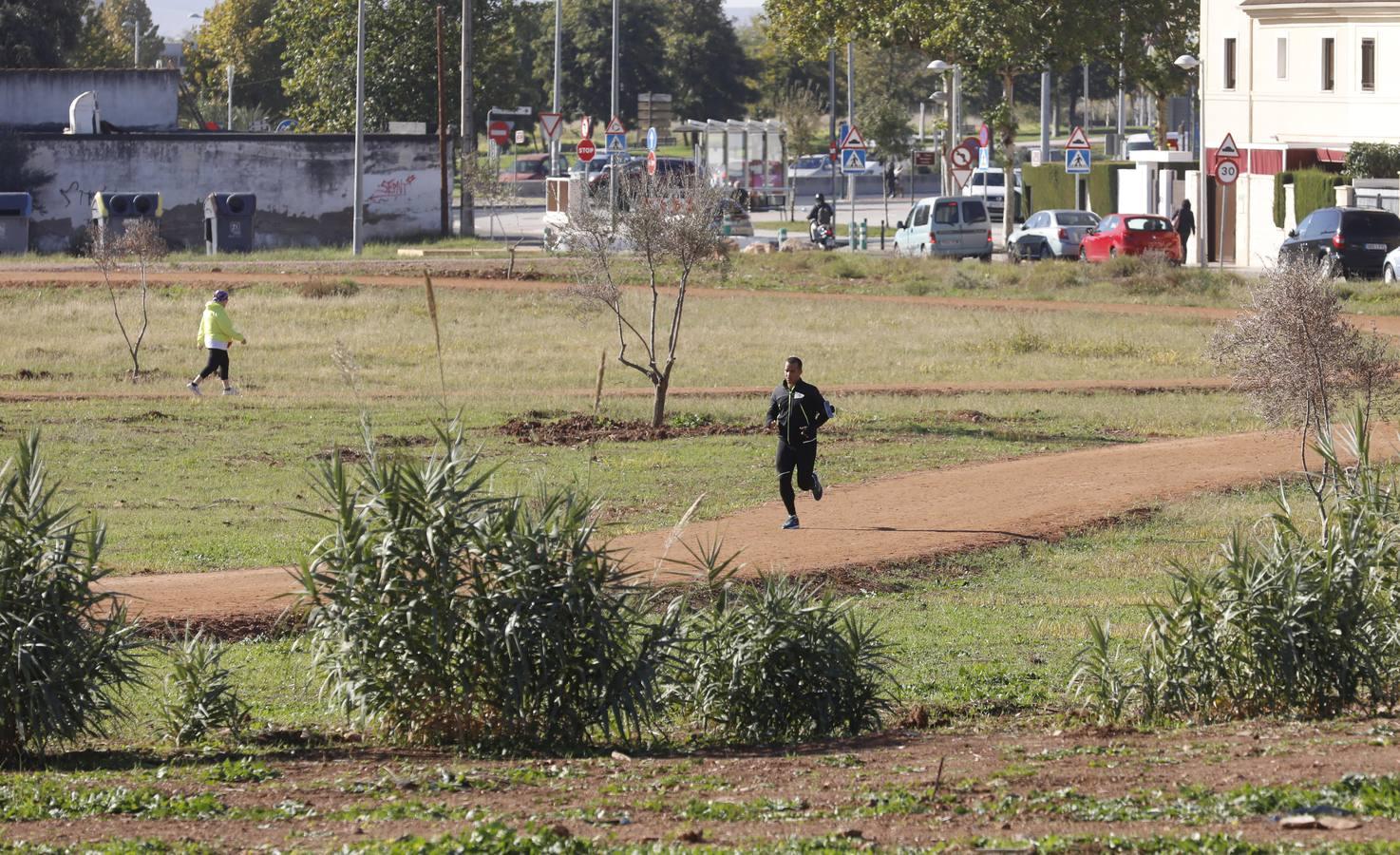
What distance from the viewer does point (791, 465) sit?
15523 mm

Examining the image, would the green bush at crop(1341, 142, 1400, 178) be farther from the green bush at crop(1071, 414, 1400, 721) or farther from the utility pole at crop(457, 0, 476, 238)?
the green bush at crop(1071, 414, 1400, 721)

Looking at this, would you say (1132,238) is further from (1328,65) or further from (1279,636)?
(1279,636)

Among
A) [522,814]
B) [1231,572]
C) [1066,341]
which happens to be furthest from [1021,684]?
[1066,341]

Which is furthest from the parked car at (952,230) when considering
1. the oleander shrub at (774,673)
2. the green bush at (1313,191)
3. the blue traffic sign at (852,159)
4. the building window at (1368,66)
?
the oleander shrub at (774,673)

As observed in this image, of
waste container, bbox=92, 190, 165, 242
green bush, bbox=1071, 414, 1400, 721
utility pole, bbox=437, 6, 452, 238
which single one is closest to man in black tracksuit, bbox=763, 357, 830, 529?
green bush, bbox=1071, 414, 1400, 721

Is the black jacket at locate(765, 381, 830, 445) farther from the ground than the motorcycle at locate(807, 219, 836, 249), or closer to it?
closer to it

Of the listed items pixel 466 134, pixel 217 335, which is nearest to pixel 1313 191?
pixel 466 134

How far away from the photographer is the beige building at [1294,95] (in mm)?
44469

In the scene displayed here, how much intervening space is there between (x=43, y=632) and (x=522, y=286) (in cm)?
2912

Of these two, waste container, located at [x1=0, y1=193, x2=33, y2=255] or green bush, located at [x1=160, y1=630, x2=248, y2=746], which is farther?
waste container, located at [x1=0, y1=193, x2=33, y2=255]

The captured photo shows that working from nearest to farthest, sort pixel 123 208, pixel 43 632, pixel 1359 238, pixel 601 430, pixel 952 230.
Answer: pixel 43 632 → pixel 601 430 → pixel 1359 238 → pixel 952 230 → pixel 123 208

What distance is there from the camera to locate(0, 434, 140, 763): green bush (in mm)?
8930

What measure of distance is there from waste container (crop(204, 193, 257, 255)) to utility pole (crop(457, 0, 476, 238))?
6131 millimetres

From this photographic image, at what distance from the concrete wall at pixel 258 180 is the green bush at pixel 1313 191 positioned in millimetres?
24569
